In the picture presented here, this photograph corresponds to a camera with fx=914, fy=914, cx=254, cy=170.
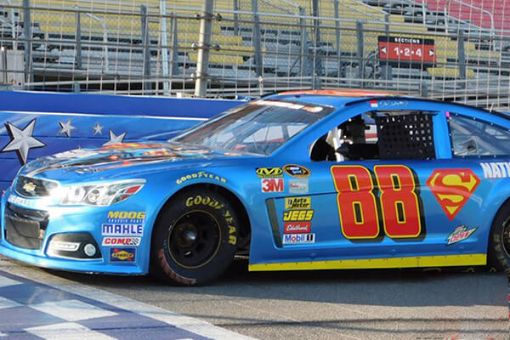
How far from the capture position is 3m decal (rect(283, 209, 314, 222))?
6.16m

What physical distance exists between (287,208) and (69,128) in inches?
134

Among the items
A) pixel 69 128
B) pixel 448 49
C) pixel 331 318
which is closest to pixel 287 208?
pixel 331 318

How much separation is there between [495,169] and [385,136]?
905 mm

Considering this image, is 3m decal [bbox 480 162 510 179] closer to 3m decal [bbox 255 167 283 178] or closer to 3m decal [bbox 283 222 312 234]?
3m decal [bbox 283 222 312 234]

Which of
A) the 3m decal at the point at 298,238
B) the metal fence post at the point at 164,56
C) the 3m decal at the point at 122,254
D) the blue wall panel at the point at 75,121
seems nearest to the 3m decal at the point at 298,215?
the 3m decal at the point at 298,238

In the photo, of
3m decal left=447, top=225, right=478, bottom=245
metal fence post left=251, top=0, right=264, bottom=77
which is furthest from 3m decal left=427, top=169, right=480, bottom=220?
metal fence post left=251, top=0, right=264, bottom=77

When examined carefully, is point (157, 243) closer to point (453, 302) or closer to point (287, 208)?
point (287, 208)

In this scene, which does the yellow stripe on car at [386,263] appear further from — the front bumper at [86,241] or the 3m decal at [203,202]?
the front bumper at [86,241]

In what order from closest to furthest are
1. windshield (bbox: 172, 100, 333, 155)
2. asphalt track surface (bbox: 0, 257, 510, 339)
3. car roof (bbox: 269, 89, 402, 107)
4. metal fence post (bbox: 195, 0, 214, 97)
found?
asphalt track surface (bbox: 0, 257, 510, 339) < windshield (bbox: 172, 100, 333, 155) < car roof (bbox: 269, 89, 402, 107) < metal fence post (bbox: 195, 0, 214, 97)

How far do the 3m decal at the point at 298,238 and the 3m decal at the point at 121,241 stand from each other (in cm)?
102

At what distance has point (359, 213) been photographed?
20.9 feet

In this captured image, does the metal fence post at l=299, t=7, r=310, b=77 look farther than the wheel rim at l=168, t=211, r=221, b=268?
Yes

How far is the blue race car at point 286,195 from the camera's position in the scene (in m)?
5.80

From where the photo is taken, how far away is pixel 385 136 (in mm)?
6762
